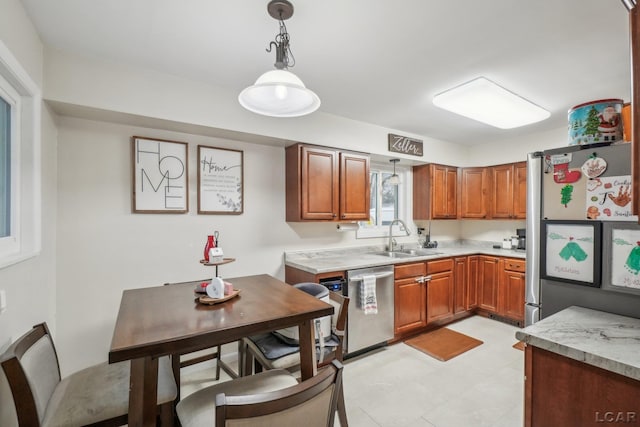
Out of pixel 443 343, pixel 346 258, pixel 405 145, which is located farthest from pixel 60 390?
pixel 405 145

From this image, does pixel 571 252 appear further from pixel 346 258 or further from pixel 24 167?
pixel 24 167

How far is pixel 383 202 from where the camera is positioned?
4.09 meters

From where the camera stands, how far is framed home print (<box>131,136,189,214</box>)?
2.34 m

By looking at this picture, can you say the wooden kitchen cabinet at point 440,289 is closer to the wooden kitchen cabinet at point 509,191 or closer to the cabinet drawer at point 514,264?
the cabinet drawer at point 514,264

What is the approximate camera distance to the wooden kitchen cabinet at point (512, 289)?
11.3 feet

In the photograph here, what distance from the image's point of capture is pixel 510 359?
108 inches

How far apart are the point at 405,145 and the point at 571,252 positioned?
8.27 ft

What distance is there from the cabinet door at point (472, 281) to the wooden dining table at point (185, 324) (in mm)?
2994

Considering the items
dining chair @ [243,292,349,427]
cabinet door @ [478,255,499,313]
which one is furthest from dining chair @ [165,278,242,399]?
cabinet door @ [478,255,499,313]

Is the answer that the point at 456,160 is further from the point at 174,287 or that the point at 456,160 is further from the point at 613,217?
the point at 174,287

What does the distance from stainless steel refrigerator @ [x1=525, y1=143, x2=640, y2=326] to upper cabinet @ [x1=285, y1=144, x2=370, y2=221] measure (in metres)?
1.74

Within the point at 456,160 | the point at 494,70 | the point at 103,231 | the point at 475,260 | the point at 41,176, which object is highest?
the point at 494,70

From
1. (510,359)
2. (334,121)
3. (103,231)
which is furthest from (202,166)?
(510,359)

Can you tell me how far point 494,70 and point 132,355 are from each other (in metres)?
2.78
